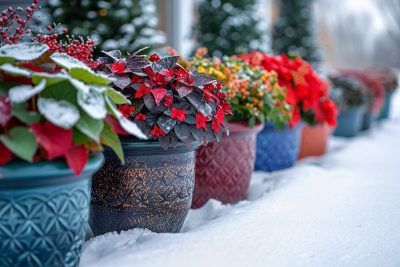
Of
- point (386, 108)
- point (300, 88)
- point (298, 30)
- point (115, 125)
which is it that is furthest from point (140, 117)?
point (386, 108)

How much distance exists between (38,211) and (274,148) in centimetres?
250

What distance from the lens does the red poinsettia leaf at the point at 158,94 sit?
2193mm

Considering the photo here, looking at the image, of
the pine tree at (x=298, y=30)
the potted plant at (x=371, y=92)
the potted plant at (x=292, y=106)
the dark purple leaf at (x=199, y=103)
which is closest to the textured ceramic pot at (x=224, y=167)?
the dark purple leaf at (x=199, y=103)

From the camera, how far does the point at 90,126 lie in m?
1.65

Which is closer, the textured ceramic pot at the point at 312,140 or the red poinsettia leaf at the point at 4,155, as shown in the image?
the red poinsettia leaf at the point at 4,155

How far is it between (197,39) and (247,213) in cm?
448

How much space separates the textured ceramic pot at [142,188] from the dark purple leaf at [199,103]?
17 centimetres

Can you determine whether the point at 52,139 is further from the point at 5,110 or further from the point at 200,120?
the point at 200,120

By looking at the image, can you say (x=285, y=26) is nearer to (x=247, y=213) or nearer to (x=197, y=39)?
(x=197, y=39)

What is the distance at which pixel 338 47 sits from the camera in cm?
1686

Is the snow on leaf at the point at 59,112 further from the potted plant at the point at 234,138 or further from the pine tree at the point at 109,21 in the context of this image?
the pine tree at the point at 109,21

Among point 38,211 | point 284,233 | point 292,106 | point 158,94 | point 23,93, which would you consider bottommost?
point 284,233

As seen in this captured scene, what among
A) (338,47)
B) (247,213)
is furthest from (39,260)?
(338,47)

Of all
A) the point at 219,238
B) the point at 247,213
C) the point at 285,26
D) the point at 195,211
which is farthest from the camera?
the point at 285,26
